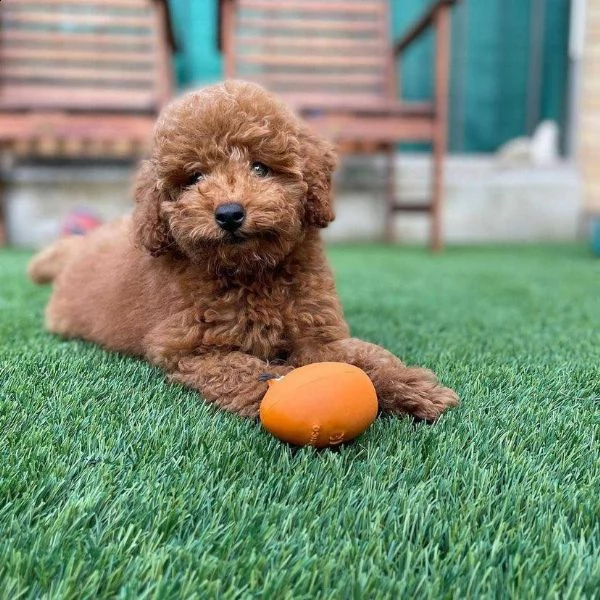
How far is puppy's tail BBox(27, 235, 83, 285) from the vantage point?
8.81ft

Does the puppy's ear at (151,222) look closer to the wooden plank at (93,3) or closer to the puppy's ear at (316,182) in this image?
the puppy's ear at (316,182)

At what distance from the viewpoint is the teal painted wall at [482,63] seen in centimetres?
629

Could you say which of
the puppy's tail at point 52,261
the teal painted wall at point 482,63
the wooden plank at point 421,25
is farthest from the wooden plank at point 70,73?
the puppy's tail at point 52,261

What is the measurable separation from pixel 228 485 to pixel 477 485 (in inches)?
14.9

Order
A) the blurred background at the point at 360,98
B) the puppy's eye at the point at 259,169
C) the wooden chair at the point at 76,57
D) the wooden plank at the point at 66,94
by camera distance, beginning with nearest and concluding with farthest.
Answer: the puppy's eye at the point at 259,169, the blurred background at the point at 360,98, the wooden plank at the point at 66,94, the wooden chair at the point at 76,57

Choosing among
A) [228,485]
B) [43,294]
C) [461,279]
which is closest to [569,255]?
[461,279]

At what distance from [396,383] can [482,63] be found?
6011mm

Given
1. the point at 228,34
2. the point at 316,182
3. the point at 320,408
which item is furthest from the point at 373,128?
the point at 320,408

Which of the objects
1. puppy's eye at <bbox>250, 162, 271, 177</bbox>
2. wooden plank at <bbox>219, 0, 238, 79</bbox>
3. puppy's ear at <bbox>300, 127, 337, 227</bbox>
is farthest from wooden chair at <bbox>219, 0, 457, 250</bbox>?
puppy's eye at <bbox>250, 162, 271, 177</bbox>

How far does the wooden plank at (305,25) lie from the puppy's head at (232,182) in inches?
174

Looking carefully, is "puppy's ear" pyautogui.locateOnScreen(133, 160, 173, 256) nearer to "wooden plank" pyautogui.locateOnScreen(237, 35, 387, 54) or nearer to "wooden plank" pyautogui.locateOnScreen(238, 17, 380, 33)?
"wooden plank" pyautogui.locateOnScreen(237, 35, 387, 54)

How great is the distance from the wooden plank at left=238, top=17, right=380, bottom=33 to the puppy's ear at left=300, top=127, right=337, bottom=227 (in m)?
4.44

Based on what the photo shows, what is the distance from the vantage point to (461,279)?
364cm

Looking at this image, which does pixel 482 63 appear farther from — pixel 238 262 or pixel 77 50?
pixel 238 262
